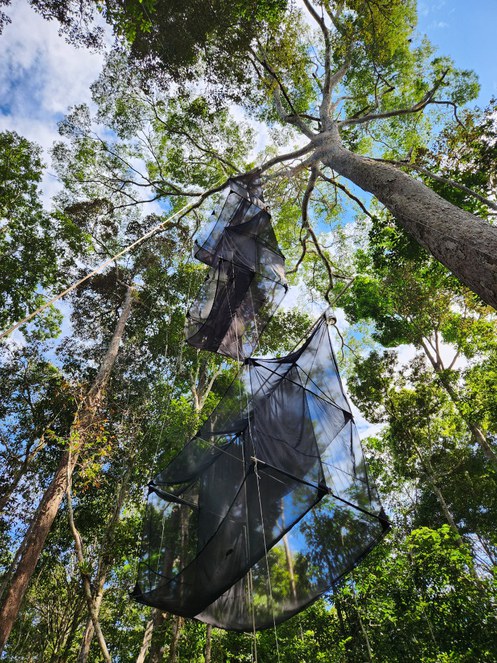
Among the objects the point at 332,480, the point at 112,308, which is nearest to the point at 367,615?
the point at 332,480

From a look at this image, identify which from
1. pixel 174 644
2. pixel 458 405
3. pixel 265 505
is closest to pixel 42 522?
pixel 174 644

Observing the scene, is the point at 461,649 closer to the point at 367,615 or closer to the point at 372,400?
the point at 367,615

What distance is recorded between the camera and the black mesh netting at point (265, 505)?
227cm

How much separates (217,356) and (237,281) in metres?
6.18

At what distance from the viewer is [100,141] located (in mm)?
10852

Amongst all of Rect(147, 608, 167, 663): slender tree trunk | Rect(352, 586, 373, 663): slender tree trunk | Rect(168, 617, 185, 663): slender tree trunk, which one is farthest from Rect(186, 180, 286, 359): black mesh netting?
Rect(147, 608, 167, 663): slender tree trunk

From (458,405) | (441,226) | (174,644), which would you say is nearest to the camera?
(441,226)

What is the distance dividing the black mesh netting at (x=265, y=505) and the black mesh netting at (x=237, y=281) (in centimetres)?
138

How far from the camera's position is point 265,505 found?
226 centimetres

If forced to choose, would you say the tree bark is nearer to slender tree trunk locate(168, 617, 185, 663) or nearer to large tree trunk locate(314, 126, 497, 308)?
large tree trunk locate(314, 126, 497, 308)

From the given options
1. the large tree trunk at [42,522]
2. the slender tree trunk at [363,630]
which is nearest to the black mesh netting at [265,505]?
the slender tree trunk at [363,630]

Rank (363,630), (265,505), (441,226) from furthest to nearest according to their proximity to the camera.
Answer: (363,630), (441,226), (265,505)

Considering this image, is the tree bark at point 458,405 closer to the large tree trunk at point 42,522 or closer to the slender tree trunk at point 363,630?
the slender tree trunk at point 363,630

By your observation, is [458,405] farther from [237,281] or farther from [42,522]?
[42,522]
